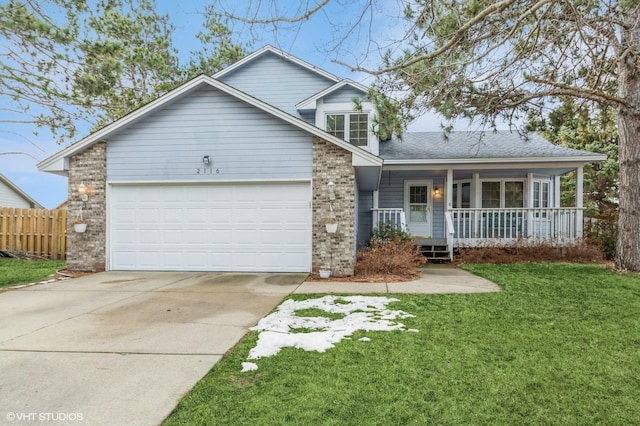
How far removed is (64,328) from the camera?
14.4 ft

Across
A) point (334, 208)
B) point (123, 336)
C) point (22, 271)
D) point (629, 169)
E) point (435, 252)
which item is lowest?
point (22, 271)

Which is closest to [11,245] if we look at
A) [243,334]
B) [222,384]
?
[243,334]

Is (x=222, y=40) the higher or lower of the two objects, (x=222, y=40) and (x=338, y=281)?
the higher

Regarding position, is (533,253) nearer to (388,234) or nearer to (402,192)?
(388,234)

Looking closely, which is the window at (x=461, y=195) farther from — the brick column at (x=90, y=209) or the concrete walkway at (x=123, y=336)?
the brick column at (x=90, y=209)

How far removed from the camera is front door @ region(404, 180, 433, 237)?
1315 cm

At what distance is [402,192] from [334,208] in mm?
5784

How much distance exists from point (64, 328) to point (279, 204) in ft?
16.6

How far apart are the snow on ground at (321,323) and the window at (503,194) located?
9086mm

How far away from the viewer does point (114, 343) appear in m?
3.84

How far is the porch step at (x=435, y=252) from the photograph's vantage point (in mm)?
11250

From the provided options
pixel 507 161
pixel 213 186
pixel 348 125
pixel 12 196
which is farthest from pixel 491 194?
pixel 12 196

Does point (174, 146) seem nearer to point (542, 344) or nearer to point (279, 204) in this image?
point (279, 204)

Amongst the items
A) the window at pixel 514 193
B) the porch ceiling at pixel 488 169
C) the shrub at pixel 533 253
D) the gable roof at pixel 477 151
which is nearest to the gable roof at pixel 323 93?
the gable roof at pixel 477 151
